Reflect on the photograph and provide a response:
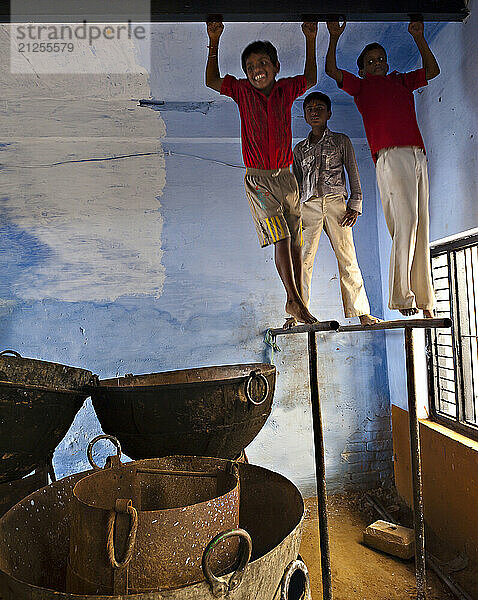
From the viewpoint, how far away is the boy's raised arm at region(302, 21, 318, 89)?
7.43 feet

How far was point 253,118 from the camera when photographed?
2492mm

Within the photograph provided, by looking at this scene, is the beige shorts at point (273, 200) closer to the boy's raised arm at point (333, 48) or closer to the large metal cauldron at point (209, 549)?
the boy's raised arm at point (333, 48)

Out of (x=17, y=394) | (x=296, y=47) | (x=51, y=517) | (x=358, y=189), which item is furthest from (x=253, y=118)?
(x=51, y=517)

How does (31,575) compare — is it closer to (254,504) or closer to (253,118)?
(254,504)

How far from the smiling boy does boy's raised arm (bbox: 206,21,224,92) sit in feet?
2.43

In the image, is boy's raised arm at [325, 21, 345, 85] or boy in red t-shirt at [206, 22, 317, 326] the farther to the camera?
boy in red t-shirt at [206, 22, 317, 326]

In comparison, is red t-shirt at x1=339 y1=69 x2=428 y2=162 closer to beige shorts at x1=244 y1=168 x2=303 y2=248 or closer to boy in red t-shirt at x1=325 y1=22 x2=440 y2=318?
boy in red t-shirt at x1=325 y1=22 x2=440 y2=318

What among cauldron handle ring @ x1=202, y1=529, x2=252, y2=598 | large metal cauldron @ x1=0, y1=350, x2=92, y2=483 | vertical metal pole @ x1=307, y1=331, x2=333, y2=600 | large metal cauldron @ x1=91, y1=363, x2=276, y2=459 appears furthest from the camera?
vertical metal pole @ x1=307, y1=331, x2=333, y2=600

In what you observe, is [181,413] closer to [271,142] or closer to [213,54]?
[271,142]

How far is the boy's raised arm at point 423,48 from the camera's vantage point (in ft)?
7.60

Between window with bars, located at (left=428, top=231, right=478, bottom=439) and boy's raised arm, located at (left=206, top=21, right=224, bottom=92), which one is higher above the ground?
boy's raised arm, located at (left=206, top=21, right=224, bottom=92)

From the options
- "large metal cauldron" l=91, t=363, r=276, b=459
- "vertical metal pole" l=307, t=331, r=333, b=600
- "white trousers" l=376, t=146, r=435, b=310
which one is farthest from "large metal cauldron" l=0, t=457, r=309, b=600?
"white trousers" l=376, t=146, r=435, b=310

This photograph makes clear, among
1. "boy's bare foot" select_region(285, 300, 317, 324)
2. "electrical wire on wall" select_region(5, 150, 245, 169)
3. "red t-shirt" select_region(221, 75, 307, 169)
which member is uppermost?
"electrical wire on wall" select_region(5, 150, 245, 169)

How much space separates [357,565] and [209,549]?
Result: 235cm
